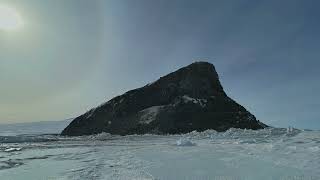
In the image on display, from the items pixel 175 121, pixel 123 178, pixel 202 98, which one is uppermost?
pixel 202 98

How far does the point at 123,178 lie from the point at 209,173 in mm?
2501

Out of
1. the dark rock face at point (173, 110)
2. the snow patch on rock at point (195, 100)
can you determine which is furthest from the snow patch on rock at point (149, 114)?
the snow patch on rock at point (195, 100)

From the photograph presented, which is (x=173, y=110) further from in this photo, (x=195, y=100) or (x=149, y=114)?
(x=195, y=100)

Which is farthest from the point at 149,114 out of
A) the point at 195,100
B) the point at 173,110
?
the point at 195,100

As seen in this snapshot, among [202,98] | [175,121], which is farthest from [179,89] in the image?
[175,121]

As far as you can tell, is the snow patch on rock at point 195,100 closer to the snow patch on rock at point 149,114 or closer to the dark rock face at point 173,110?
the dark rock face at point 173,110

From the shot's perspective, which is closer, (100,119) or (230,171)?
(230,171)

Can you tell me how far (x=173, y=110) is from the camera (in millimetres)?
67250

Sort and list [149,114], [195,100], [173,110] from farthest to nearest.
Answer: [195,100] < [149,114] < [173,110]

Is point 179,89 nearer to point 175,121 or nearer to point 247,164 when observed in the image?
point 175,121

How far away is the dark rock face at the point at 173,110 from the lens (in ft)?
208

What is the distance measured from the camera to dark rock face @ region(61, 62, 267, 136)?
63.4 meters

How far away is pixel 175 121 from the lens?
212 ft

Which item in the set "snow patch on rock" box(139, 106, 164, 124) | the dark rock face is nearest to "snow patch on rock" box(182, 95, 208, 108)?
the dark rock face
